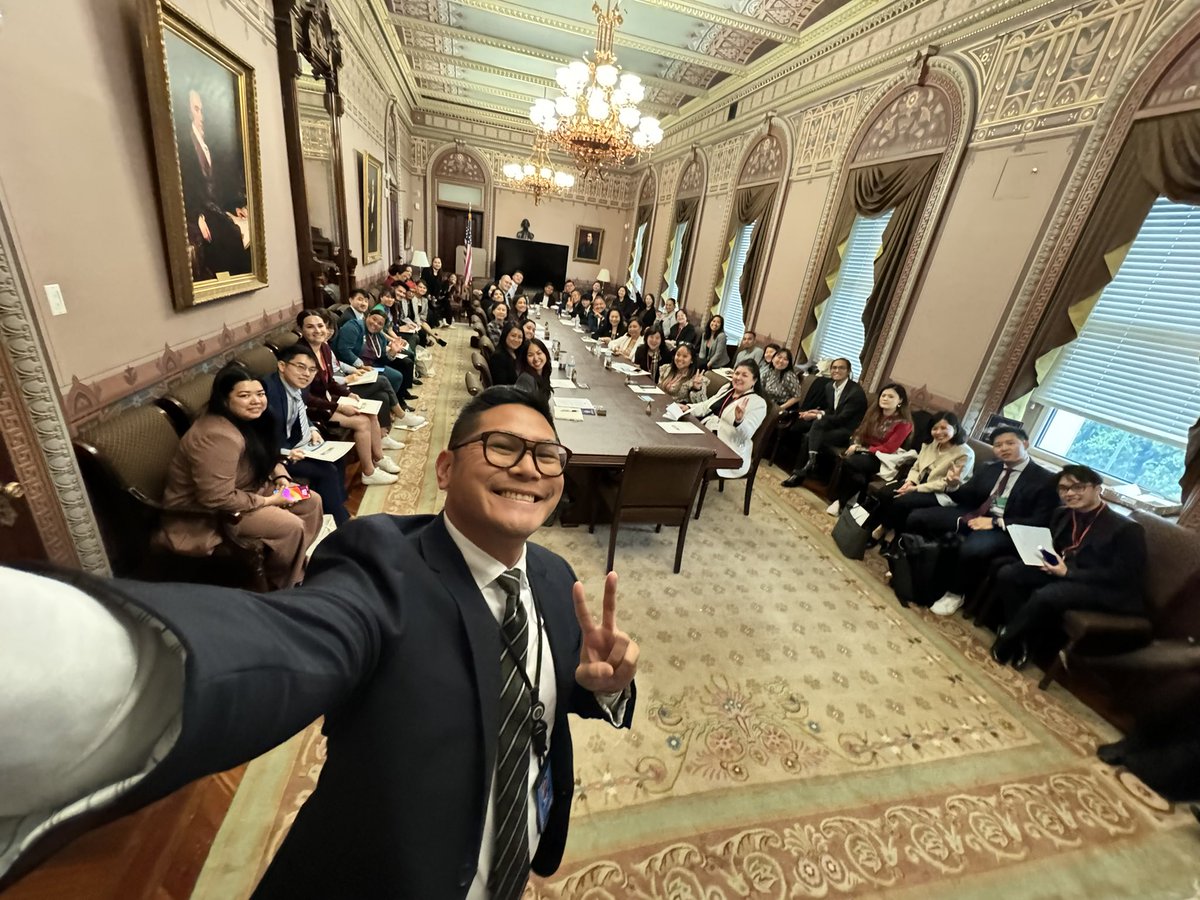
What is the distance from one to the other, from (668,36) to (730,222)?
2.58 meters

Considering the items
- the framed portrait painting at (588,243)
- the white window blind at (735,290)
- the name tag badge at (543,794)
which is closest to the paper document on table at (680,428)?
the name tag badge at (543,794)

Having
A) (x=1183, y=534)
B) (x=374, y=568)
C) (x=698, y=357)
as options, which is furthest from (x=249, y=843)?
(x=698, y=357)

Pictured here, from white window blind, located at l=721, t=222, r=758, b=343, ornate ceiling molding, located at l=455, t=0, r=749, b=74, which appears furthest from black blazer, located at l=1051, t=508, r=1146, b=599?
ornate ceiling molding, located at l=455, t=0, r=749, b=74

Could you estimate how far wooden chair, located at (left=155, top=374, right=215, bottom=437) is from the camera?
226 cm

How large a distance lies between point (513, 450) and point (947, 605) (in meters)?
3.31

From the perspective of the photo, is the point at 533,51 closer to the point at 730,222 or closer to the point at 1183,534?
the point at 730,222

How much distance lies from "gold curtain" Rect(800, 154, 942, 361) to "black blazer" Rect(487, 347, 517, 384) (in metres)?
3.54

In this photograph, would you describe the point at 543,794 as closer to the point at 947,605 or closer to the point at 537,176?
the point at 947,605

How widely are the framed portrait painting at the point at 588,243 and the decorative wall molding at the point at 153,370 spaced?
33.4 ft

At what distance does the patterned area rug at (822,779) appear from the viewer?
1.55 metres

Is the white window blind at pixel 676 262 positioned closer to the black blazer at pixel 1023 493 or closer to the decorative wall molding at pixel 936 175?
the decorative wall molding at pixel 936 175

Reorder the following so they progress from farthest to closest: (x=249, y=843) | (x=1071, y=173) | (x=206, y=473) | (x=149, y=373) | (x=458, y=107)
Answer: (x=458, y=107), (x=1071, y=173), (x=149, y=373), (x=206, y=473), (x=249, y=843)

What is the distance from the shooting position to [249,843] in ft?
4.68

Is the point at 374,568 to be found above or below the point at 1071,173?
below
